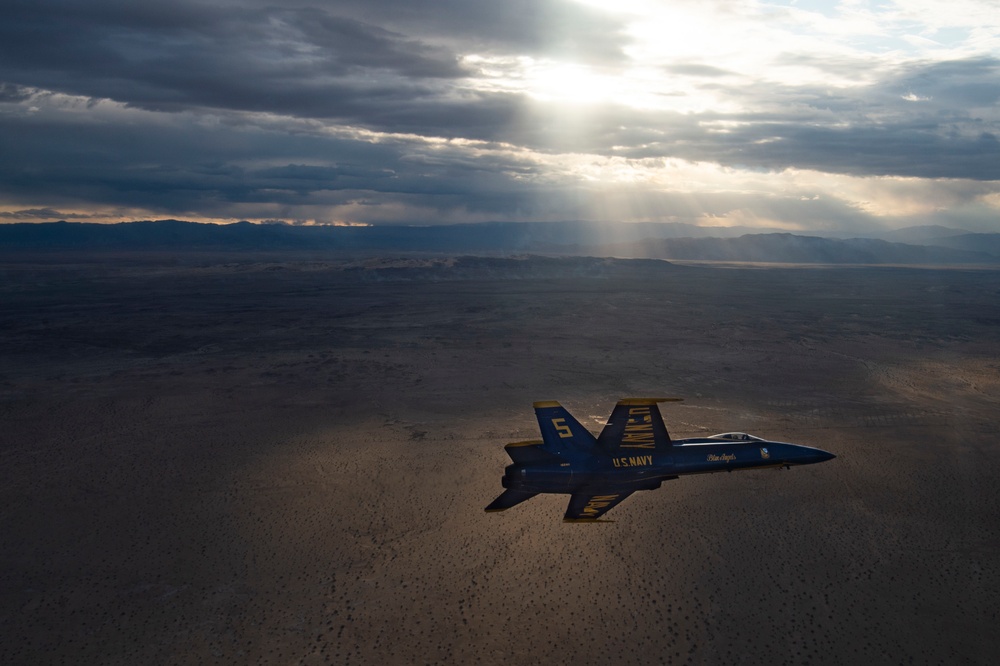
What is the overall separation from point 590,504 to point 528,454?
3.70 m

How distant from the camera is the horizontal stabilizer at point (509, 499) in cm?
2688

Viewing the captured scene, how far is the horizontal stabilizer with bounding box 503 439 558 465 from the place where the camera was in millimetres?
28219

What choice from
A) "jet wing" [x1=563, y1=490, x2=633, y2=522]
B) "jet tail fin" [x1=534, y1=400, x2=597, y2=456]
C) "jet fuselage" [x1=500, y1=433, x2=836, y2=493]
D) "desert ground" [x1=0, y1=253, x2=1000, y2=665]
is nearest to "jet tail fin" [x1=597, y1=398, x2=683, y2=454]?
"jet fuselage" [x1=500, y1=433, x2=836, y2=493]

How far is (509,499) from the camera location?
89.5 feet

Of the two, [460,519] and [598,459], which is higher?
[598,459]

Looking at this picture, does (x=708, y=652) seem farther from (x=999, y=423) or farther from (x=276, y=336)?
(x=276, y=336)

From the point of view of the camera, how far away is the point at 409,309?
129 metres

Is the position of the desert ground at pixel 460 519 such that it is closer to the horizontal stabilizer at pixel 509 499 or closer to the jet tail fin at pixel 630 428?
the horizontal stabilizer at pixel 509 499

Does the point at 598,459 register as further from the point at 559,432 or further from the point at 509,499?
the point at 509,499

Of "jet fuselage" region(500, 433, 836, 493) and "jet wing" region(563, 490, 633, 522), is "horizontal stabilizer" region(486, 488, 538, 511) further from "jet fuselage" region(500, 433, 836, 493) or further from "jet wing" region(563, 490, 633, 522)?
"jet wing" region(563, 490, 633, 522)

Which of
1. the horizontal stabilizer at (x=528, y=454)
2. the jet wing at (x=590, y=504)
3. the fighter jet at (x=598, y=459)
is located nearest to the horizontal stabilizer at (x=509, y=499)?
the fighter jet at (x=598, y=459)

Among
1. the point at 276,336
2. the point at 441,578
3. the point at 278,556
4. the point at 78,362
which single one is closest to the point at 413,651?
the point at 441,578

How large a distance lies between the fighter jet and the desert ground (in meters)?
5.59

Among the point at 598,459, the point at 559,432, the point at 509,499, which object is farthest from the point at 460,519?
the point at 598,459
